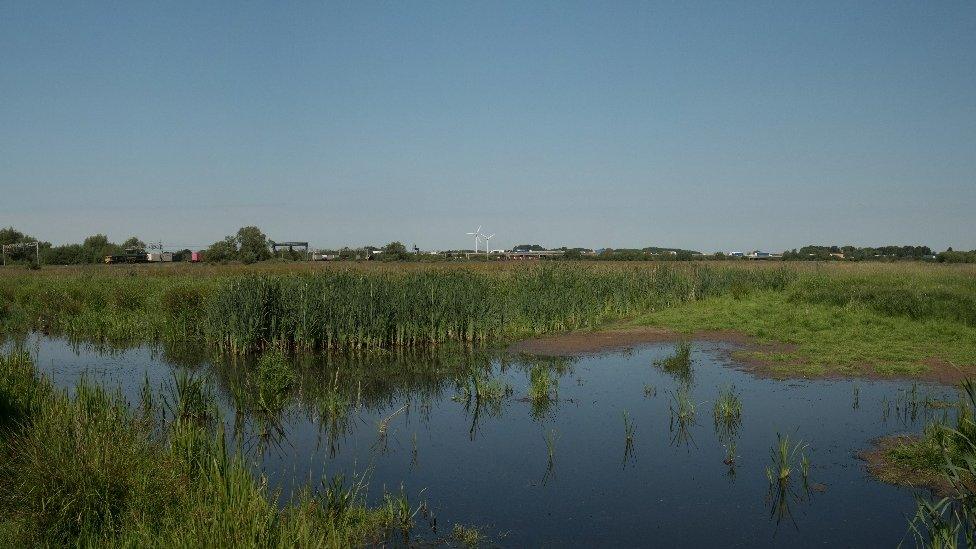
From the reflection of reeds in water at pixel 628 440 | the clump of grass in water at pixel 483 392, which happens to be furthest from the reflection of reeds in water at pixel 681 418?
the clump of grass in water at pixel 483 392

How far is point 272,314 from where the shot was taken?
2044cm

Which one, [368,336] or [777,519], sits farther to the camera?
[368,336]

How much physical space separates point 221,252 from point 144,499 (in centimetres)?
6544

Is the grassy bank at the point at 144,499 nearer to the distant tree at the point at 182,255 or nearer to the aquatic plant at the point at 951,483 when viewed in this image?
the aquatic plant at the point at 951,483

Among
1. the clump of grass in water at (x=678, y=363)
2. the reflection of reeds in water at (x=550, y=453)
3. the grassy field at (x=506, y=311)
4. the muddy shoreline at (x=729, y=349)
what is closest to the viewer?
the reflection of reeds in water at (x=550, y=453)

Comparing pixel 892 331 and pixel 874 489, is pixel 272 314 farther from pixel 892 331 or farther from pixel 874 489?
pixel 892 331

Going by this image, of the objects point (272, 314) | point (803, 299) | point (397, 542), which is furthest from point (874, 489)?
point (803, 299)

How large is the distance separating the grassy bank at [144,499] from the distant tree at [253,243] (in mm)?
61105

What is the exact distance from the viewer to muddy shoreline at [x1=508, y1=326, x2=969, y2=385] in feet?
54.1

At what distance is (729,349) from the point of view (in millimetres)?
21312

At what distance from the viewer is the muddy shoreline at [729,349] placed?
16500 mm

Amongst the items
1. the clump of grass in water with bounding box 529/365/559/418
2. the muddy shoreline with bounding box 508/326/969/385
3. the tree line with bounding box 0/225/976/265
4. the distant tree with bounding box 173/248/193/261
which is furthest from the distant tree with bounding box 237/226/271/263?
the clump of grass in water with bounding box 529/365/559/418

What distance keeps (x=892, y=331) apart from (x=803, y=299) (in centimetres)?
783

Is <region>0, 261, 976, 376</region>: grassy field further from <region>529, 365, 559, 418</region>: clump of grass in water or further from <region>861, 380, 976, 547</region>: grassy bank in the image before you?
<region>861, 380, 976, 547</region>: grassy bank
